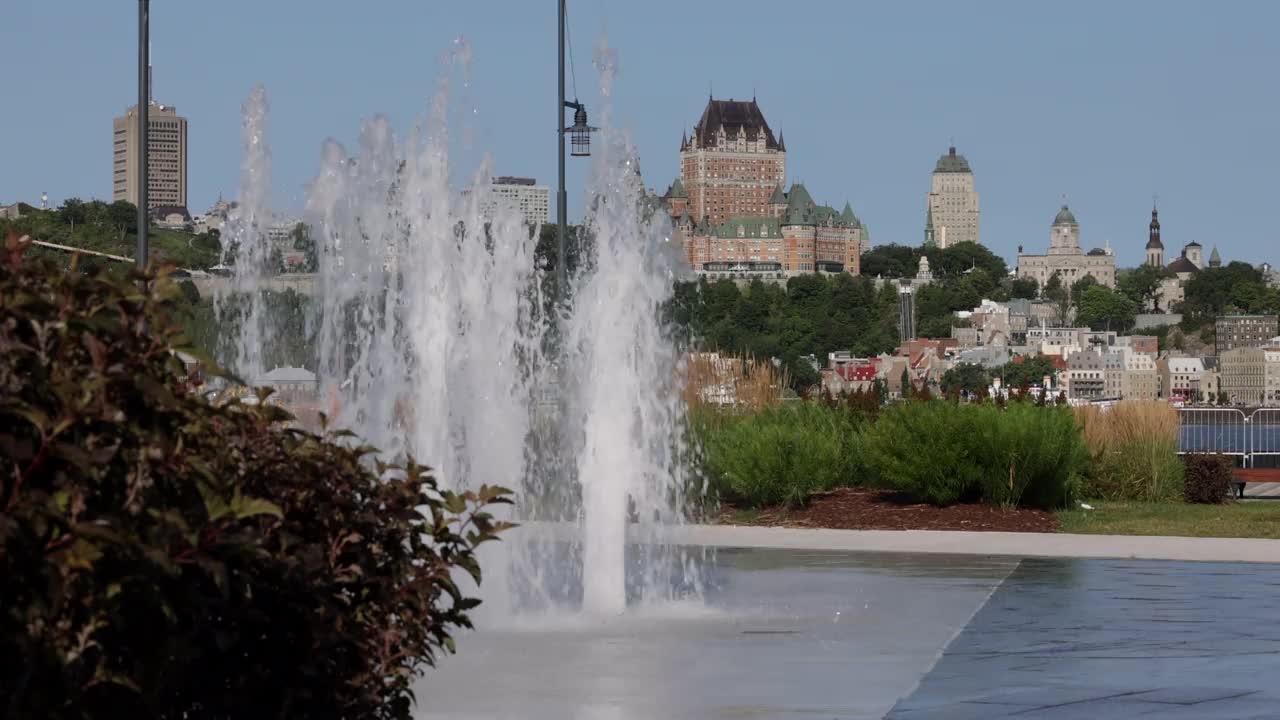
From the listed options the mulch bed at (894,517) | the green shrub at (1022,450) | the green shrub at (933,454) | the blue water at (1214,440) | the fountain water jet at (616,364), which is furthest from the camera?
the blue water at (1214,440)

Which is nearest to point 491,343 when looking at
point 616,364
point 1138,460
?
point 616,364

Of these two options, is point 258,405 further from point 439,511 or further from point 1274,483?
point 1274,483

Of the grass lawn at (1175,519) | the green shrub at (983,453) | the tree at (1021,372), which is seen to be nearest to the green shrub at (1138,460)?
the grass lawn at (1175,519)

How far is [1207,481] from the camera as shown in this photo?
20188 millimetres

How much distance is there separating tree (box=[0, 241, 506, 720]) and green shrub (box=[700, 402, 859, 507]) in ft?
46.4

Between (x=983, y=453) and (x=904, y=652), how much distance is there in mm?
8675

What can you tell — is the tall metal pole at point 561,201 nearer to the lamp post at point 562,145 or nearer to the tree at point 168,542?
the lamp post at point 562,145

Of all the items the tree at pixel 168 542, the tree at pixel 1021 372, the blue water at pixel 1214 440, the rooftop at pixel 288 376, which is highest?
the tree at pixel 1021 372

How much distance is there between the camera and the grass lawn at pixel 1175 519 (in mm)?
16688

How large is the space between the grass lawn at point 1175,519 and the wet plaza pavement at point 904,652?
286 cm

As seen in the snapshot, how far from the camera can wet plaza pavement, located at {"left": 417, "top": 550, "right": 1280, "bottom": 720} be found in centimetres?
801

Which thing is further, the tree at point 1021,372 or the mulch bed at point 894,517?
the tree at point 1021,372

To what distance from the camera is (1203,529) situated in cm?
1686

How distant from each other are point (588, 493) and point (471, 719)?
4.95 meters
